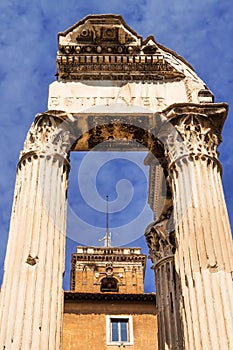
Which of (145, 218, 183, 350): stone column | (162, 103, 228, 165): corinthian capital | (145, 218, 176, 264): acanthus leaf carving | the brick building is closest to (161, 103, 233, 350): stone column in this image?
(162, 103, 228, 165): corinthian capital

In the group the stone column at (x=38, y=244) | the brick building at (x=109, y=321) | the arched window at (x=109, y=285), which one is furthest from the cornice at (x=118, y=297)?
the stone column at (x=38, y=244)

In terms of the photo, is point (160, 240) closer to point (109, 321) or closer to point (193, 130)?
point (193, 130)

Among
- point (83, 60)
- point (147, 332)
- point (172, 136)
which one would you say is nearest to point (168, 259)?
point (172, 136)

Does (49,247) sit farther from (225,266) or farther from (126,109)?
(126,109)

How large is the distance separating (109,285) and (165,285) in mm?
33890

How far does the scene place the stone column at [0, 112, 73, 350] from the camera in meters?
10.9

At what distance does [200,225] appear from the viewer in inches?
485

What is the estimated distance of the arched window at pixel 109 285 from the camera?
4828cm

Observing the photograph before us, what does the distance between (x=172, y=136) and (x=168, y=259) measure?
133 inches

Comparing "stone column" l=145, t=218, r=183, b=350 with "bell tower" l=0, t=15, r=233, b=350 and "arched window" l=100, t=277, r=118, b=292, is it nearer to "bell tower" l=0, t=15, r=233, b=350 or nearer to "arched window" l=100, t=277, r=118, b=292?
"bell tower" l=0, t=15, r=233, b=350

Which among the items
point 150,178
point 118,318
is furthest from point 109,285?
point 150,178

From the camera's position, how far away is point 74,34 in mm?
16688

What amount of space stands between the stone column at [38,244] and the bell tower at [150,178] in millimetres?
23

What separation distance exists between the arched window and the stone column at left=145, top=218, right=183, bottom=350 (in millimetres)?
31717
